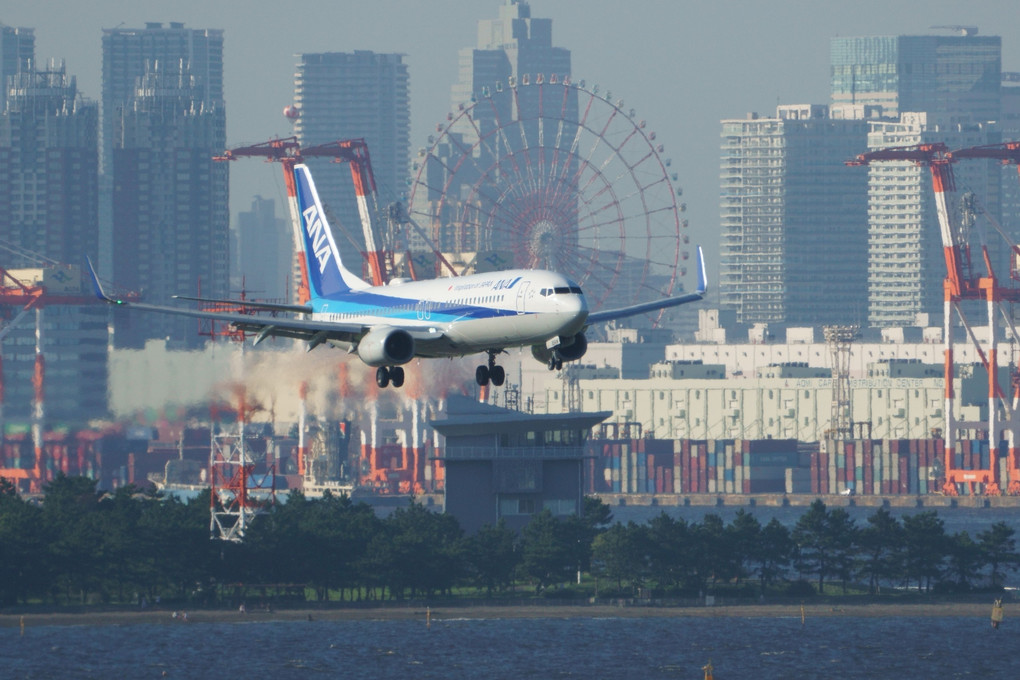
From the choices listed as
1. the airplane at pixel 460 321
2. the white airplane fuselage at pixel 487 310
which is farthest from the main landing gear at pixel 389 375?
the white airplane fuselage at pixel 487 310

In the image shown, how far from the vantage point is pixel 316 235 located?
134 metres

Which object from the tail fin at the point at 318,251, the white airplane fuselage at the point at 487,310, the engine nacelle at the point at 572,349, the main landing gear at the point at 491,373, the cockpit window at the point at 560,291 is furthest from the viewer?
the tail fin at the point at 318,251

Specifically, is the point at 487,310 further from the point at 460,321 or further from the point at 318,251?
the point at 318,251

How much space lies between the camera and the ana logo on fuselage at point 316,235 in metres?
132

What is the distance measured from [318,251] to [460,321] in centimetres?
2829

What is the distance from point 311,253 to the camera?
133125 millimetres

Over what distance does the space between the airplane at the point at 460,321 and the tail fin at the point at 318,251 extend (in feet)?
34.7

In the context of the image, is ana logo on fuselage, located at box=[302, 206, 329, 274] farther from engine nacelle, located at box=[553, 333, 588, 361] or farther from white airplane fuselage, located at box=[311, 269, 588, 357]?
engine nacelle, located at box=[553, 333, 588, 361]

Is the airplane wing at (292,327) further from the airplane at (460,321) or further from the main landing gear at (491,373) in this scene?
the main landing gear at (491,373)

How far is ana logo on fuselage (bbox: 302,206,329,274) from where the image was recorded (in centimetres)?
13188

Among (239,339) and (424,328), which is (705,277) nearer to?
(424,328)

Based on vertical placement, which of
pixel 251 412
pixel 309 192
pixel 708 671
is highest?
pixel 309 192

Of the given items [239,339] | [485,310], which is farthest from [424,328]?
[239,339]

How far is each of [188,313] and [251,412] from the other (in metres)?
85.6
